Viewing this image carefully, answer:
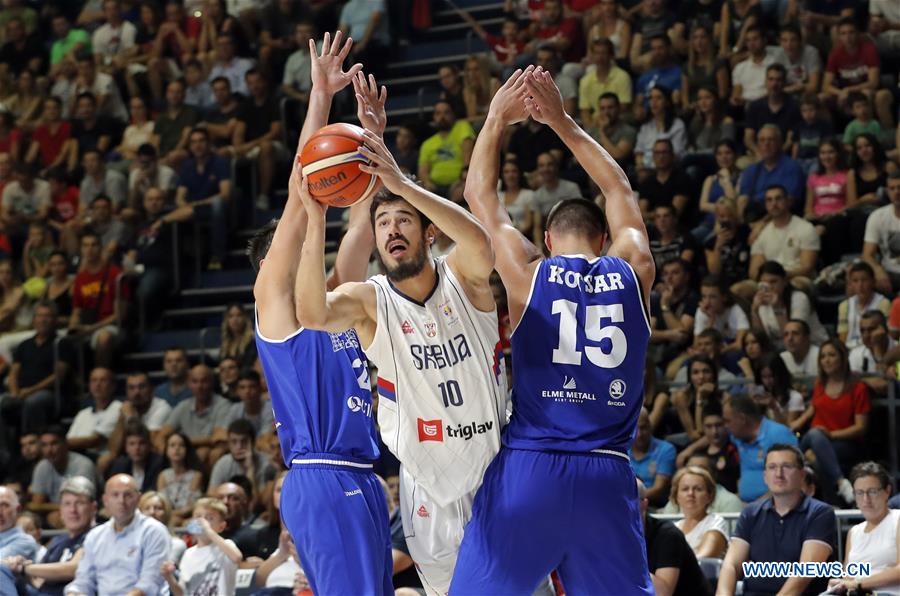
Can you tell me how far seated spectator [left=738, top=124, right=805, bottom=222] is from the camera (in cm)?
1295

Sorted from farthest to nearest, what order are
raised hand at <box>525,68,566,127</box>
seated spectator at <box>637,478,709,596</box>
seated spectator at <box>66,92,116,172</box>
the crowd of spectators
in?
seated spectator at <box>66,92,116,172</box>, the crowd of spectators, seated spectator at <box>637,478,709,596</box>, raised hand at <box>525,68,566,127</box>

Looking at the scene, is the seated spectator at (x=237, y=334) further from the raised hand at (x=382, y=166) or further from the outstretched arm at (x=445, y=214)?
the raised hand at (x=382, y=166)

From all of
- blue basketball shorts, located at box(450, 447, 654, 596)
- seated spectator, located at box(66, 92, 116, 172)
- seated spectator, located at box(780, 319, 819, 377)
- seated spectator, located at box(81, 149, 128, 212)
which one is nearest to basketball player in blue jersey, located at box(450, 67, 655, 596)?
blue basketball shorts, located at box(450, 447, 654, 596)

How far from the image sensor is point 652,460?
10852 mm

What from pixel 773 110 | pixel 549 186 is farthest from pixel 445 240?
pixel 773 110

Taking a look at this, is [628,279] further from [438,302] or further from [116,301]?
[116,301]

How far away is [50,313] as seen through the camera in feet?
49.9

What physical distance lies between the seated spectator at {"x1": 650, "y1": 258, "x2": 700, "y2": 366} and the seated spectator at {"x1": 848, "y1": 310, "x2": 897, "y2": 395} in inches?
61.0

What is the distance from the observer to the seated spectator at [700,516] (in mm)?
9484

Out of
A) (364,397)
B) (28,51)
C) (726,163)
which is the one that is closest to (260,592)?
(364,397)

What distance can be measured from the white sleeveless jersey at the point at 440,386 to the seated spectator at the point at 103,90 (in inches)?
510

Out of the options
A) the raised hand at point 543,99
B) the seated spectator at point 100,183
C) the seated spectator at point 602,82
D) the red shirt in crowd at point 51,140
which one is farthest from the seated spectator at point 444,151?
the raised hand at point 543,99

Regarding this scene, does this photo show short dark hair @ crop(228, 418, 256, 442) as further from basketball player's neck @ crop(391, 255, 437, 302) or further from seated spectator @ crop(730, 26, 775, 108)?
basketball player's neck @ crop(391, 255, 437, 302)

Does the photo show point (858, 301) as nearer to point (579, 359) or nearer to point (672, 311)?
point (672, 311)
